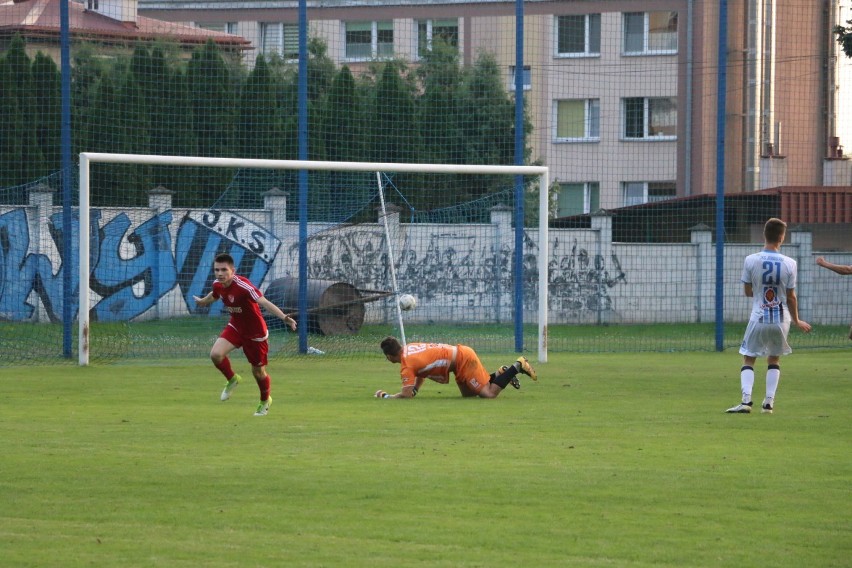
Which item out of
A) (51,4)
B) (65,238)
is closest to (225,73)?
(51,4)

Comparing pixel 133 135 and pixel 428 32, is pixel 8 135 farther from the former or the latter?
pixel 428 32

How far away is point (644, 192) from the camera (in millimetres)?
28562

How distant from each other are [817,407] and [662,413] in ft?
5.86

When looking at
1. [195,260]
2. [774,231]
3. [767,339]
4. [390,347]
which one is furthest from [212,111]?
[767,339]

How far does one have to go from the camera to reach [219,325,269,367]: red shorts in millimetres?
12727

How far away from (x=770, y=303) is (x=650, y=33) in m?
26.7

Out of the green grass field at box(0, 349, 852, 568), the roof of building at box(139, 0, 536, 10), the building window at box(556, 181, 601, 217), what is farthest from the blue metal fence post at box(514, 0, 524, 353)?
the roof of building at box(139, 0, 536, 10)

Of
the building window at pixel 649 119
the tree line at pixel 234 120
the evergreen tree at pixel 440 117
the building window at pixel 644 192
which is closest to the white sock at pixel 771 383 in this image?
the tree line at pixel 234 120

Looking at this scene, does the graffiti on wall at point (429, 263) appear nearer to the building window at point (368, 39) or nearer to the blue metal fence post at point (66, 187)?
the blue metal fence post at point (66, 187)

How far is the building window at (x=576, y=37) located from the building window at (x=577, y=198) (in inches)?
124

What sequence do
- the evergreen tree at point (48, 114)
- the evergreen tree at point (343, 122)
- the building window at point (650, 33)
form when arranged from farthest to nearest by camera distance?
the building window at point (650, 33)
the evergreen tree at point (343, 122)
the evergreen tree at point (48, 114)

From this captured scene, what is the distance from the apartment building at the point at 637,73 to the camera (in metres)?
28.5

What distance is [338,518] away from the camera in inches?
279

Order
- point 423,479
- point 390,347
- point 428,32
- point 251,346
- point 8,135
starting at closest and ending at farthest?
point 423,479 < point 251,346 < point 390,347 < point 8,135 < point 428,32
